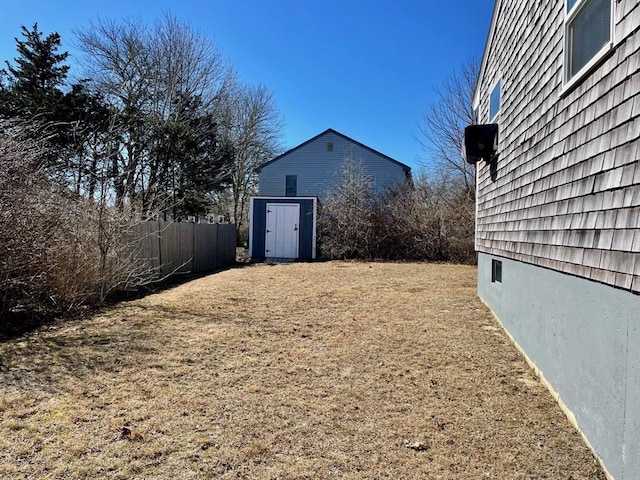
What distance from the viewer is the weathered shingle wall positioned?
2.05 meters

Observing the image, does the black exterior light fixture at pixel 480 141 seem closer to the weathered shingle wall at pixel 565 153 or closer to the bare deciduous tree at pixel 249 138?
the weathered shingle wall at pixel 565 153

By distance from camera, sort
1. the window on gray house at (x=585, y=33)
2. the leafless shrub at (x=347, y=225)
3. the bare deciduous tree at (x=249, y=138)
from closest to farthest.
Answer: the window on gray house at (x=585, y=33) → the leafless shrub at (x=347, y=225) → the bare deciduous tree at (x=249, y=138)

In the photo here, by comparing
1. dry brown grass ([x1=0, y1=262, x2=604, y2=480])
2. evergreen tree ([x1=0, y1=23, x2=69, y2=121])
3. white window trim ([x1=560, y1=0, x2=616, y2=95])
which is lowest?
dry brown grass ([x1=0, y1=262, x2=604, y2=480])

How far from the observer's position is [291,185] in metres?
19.8

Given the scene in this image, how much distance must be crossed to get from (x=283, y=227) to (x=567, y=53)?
12.1 metres

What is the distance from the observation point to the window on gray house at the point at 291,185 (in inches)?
777

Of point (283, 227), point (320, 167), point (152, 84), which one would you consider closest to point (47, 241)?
point (283, 227)

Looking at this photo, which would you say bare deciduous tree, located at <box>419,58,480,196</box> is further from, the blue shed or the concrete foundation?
the concrete foundation

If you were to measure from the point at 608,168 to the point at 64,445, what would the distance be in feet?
11.2

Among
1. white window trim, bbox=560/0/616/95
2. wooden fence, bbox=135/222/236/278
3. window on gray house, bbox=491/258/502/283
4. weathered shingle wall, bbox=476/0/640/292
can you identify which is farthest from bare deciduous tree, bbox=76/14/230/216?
white window trim, bbox=560/0/616/95

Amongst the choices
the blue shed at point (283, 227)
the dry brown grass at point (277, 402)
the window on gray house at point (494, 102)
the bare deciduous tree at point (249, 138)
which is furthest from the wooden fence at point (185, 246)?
the bare deciduous tree at point (249, 138)

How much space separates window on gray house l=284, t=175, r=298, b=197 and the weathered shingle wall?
14.7m

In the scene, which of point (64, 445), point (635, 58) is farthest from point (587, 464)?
point (64, 445)

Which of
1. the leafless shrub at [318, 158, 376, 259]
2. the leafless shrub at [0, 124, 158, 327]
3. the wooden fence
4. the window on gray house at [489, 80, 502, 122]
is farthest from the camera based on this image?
the leafless shrub at [318, 158, 376, 259]
